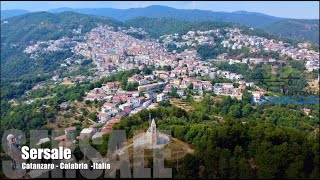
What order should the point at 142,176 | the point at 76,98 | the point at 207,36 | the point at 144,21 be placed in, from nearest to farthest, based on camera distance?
the point at 142,176 < the point at 76,98 < the point at 207,36 < the point at 144,21

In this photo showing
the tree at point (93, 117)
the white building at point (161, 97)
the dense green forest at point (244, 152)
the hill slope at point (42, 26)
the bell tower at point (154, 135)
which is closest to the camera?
the dense green forest at point (244, 152)

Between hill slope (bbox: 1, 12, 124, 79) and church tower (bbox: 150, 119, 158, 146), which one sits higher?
church tower (bbox: 150, 119, 158, 146)

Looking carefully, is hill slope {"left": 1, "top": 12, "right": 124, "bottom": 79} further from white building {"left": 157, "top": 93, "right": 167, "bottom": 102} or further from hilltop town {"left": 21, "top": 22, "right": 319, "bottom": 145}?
white building {"left": 157, "top": 93, "right": 167, "bottom": 102}

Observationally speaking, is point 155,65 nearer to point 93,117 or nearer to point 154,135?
point 93,117

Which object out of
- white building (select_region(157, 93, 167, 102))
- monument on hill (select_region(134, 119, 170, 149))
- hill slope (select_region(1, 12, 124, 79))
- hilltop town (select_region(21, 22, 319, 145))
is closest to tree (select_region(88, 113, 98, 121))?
hilltop town (select_region(21, 22, 319, 145))

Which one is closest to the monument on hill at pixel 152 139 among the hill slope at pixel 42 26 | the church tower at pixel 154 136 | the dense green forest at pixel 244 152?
the church tower at pixel 154 136

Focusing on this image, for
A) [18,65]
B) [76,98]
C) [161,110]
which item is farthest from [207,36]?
[161,110]

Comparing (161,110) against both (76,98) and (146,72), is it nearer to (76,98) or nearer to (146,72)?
(76,98)

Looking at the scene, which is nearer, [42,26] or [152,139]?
[152,139]

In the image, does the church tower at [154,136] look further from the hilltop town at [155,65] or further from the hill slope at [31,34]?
the hill slope at [31,34]

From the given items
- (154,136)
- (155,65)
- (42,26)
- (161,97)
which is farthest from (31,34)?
(154,136)

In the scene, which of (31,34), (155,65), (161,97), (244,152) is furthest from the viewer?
(31,34)
